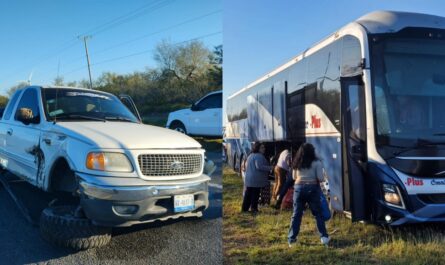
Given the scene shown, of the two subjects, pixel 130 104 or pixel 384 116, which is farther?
pixel 384 116

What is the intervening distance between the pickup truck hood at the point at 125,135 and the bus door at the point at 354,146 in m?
1.77

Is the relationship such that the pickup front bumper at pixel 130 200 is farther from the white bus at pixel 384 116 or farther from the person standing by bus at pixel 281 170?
the person standing by bus at pixel 281 170

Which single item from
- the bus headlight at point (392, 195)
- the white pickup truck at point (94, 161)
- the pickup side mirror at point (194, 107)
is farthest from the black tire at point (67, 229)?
the bus headlight at point (392, 195)

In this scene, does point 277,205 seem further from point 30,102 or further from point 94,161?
point 30,102

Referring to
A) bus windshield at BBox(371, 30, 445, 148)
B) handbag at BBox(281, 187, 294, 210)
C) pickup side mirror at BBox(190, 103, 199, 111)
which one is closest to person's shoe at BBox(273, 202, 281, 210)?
handbag at BBox(281, 187, 294, 210)

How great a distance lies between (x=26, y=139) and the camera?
2125mm

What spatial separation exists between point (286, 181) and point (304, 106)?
72 cm

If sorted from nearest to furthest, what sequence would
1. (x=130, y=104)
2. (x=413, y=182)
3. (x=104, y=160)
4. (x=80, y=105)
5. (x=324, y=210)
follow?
(x=104, y=160)
(x=80, y=105)
(x=130, y=104)
(x=413, y=182)
(x=324, y=210)

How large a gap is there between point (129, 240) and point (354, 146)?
209 centimetres

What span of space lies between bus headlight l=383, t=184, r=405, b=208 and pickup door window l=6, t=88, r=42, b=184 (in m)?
2.57

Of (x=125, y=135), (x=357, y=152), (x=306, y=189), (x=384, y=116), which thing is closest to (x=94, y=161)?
(x=125, y=135)

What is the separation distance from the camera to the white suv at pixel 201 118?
2117mm

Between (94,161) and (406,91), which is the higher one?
(406,91)

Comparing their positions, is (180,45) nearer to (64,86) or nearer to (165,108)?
(165,108)
